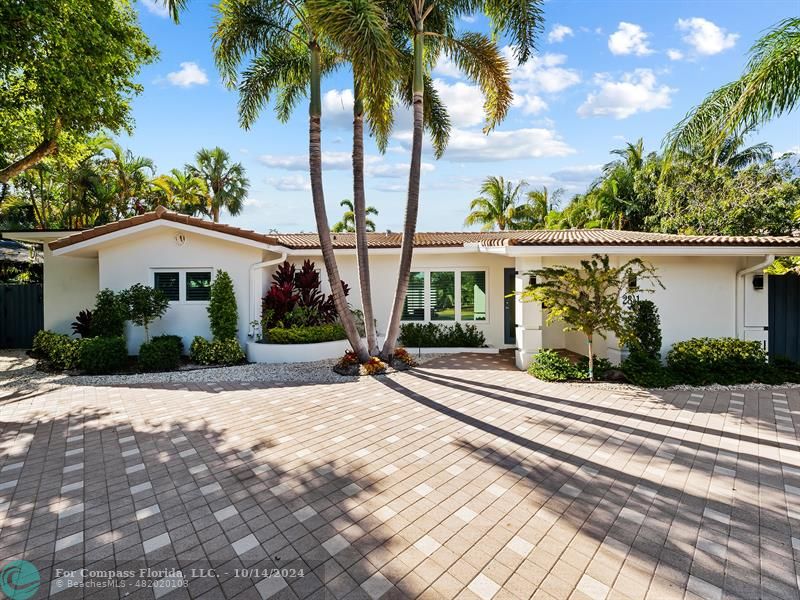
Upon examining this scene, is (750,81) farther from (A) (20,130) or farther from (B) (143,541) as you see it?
(A) (20,130)

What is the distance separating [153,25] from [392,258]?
11358 millimetres

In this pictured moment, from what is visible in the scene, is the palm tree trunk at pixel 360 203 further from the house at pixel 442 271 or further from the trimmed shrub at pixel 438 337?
the trimmed shrub at pixel 438 337

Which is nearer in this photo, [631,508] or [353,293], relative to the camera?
[631,508]

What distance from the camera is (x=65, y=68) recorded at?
9797 mm

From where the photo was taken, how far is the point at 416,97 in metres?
10.1

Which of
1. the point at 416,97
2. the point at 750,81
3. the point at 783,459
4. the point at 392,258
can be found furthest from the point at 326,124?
the point at 783,459

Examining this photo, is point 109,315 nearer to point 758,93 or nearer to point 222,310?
point 222,310

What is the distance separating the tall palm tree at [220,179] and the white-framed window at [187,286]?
2122 centimetres

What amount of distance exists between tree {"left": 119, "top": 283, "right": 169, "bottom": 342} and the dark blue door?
55.3ft

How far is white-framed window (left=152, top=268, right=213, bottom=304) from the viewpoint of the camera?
1231 cm

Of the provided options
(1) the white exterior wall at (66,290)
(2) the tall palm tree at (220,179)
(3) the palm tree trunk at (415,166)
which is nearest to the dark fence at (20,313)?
(1) the white exterior wall at (66,290)

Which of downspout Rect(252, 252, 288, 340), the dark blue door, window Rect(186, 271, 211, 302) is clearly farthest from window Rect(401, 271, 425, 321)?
the dark blue door

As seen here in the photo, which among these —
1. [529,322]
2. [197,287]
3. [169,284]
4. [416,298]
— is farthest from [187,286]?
[529,322]

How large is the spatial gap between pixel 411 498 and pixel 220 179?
33135 millimetres
